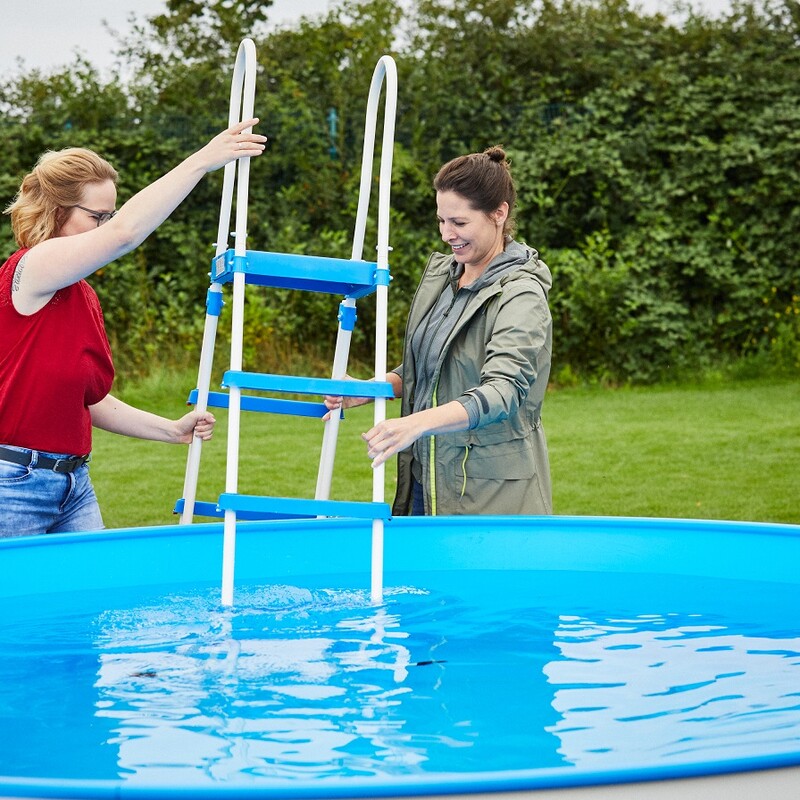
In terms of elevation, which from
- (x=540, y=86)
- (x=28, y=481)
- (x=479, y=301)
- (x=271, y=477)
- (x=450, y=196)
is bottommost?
(x=271, y=477)

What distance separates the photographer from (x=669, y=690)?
2918 millimetres

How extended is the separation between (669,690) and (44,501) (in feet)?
6.22

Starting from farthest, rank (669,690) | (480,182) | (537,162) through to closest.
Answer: (537,162), (480,182), (669,690)

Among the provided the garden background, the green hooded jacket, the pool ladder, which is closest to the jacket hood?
the green hooded jacket

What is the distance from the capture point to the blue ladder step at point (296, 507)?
3498 millimetres

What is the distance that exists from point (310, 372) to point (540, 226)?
3.29 m

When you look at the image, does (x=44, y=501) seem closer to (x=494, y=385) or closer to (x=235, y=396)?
(x=235, y=396)

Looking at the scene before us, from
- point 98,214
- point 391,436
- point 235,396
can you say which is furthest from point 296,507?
point 98,214

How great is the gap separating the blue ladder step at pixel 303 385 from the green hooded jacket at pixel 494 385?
313 mm

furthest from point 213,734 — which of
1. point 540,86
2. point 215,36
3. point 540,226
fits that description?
point 215,36

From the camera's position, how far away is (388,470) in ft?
28.8

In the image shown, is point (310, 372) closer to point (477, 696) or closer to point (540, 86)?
point (540, 86)

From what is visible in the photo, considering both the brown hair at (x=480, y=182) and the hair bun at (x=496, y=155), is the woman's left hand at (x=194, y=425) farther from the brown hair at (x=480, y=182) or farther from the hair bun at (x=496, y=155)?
the hair bun at (x=496, y=155)

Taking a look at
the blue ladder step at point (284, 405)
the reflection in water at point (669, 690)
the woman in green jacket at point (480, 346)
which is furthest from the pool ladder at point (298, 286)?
the reflection in water at point (669, 690)
